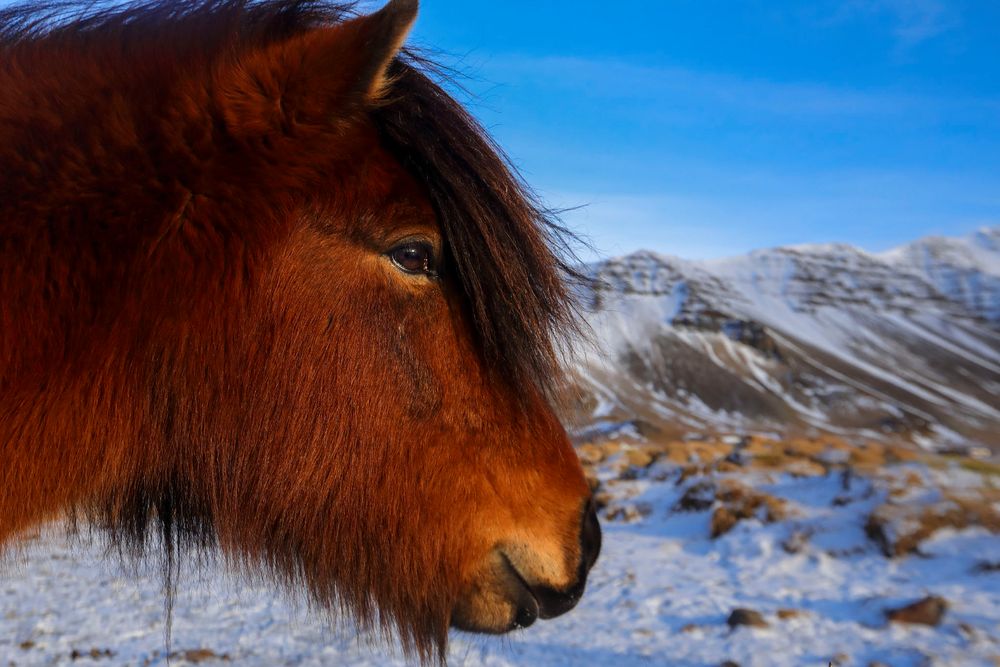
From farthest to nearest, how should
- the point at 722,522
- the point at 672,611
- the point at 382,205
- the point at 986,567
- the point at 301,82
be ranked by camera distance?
the point at 722,522 < the point at 986,567 < the point at 672,611 < the point at 382,205 < the point at 301,82

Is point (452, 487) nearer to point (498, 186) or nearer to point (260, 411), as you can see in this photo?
point (260, 411)

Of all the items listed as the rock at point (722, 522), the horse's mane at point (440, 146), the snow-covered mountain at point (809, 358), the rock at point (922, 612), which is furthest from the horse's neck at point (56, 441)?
the snow-covered mountain at point (809, 358)

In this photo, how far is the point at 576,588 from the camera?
6.37ft

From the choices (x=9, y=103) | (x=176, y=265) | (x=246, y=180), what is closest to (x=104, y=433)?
(x=176, y=265)

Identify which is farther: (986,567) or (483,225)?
(986,567)

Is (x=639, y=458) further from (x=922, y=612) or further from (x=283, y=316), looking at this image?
(x=283, y=316)

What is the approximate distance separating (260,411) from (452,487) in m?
0.58

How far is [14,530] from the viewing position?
166 cm

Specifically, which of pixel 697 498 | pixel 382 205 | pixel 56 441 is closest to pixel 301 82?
pixel 382 205

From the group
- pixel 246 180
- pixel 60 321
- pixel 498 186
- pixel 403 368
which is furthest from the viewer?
pixel 498 186

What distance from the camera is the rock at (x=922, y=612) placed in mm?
6293

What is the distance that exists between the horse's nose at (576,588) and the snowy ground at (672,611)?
125 inches

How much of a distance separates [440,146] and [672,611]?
22.7 feet

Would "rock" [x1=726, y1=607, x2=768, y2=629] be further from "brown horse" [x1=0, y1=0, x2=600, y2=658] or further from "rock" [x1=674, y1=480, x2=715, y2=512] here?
"brown horse" [x1=0, y1=0, x2=600, y2=658]
